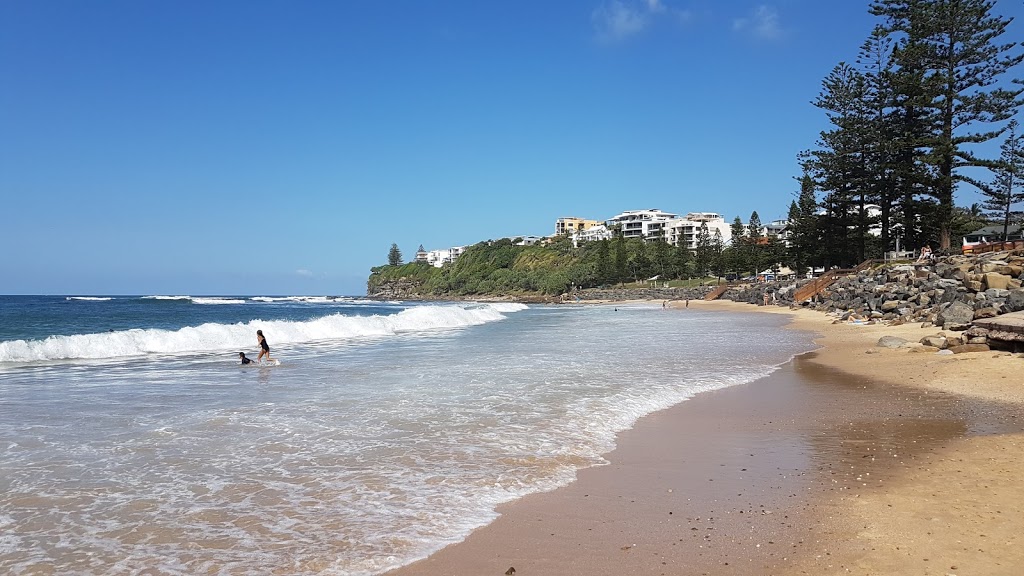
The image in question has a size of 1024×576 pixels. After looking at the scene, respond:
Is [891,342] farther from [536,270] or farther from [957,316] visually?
[536,270]

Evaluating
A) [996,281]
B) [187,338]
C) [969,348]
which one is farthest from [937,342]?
[187,338]

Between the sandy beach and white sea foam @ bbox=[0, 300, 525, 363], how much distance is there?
676 inches

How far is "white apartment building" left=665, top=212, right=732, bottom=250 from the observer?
412 feet

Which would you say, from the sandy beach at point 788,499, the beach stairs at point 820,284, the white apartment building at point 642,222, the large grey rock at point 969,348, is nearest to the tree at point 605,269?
the white apartment building at point 642,222

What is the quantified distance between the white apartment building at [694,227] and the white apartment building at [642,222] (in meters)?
2.75

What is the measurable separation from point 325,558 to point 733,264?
279ft

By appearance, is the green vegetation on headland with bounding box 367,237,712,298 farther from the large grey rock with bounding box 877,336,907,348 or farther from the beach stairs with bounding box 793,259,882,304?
the large grey rock with bounding box 877,336,907,348

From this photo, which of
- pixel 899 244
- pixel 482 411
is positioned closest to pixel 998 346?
pixel 482 411

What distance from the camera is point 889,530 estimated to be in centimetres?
420

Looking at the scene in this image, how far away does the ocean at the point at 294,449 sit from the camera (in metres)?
4.27

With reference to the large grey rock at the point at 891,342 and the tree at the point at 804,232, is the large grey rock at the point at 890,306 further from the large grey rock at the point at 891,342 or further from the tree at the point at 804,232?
the tree at the point at 804,232

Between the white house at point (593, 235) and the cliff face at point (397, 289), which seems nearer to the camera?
the white house at point (593, 235)

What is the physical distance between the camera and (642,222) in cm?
15012

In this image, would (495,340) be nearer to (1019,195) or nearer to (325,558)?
(325,558)
